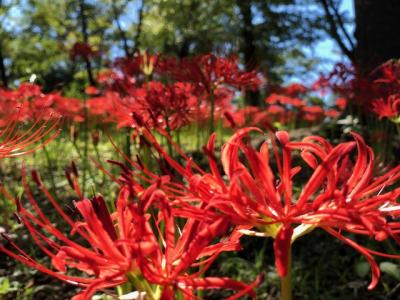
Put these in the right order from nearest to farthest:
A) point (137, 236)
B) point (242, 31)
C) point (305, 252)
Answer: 1. point (137, 236)
2. point (305, 252)
3. point (242, 31)

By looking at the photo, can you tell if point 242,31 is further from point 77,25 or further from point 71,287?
point 71,287

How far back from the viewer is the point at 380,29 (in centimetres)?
511

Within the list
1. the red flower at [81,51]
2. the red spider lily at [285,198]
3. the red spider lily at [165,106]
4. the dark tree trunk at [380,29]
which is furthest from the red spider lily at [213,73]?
the dark tree trunk at [380,29]

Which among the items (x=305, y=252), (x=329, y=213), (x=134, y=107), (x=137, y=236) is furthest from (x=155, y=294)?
(x=305, y=252)

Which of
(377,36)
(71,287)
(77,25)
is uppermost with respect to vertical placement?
(77,25)

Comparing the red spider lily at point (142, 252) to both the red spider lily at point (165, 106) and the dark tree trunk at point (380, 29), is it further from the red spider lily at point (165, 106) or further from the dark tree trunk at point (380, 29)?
the dark tree trunk at point (380, 29)

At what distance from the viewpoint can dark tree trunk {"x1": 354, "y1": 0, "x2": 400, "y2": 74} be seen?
507 cm

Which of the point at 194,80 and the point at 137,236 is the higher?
the point at 194,80

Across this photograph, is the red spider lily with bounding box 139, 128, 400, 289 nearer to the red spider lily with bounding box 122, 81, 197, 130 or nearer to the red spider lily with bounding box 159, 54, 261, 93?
the red spider lily with bounding box 122, 81, 197, 130

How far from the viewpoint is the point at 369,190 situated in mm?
882

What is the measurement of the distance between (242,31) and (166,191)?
1349 cm

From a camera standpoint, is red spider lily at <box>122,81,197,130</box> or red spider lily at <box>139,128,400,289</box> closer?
red spider lily at <box>139,128,400,289</box>

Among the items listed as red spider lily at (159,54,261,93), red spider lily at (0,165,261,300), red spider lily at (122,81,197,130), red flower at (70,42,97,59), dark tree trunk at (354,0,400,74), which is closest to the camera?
red spider lily at (0,165,261,300)

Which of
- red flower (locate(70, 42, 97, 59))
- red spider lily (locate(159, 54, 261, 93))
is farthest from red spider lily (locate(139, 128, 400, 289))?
red flower (locate(70, 42, 97, 59))
